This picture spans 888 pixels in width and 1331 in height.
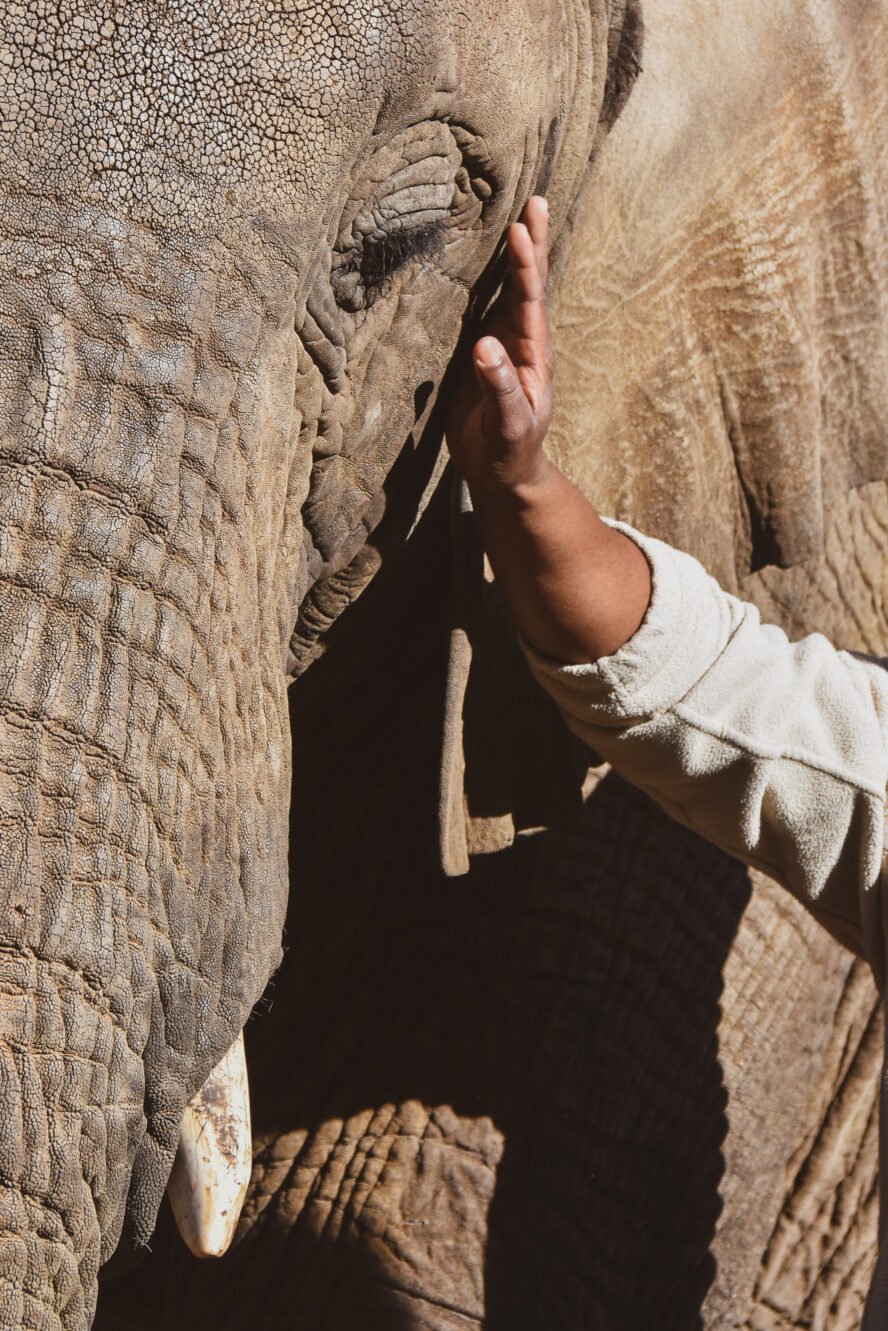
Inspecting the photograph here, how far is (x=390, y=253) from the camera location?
1.11 meters

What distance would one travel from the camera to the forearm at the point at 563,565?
120 centimetres

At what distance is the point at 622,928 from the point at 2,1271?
880mm

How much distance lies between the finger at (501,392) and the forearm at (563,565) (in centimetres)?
4

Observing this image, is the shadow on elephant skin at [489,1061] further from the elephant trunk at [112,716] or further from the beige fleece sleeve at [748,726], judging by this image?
the elephant trunk at [112,716]

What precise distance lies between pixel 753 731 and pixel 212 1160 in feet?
1.54

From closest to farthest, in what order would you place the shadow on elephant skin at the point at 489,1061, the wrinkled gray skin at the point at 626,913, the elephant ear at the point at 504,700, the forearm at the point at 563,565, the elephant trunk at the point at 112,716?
the elephant trunk at the point at 112,716, the forearm at the point at 563,565, the elephant ear at the point at 504,700, the wrinkled gray skin at the point at 626,913, the shadow on elephant skin at the point at 489,1061

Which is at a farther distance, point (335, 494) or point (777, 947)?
point (777, 947)

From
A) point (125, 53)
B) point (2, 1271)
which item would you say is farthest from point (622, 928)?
point (125, 53)

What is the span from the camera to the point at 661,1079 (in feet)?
5.60

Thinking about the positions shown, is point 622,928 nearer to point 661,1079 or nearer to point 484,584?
point 661,1079

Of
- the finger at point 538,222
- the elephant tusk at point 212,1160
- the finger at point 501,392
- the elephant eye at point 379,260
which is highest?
the finger at point 538,222

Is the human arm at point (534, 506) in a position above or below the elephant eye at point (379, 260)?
below

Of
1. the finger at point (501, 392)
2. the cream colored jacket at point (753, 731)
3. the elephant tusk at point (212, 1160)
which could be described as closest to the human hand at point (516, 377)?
the finger at point (501, 392)

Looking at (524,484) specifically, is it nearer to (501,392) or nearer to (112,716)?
Answer: (501,392)
